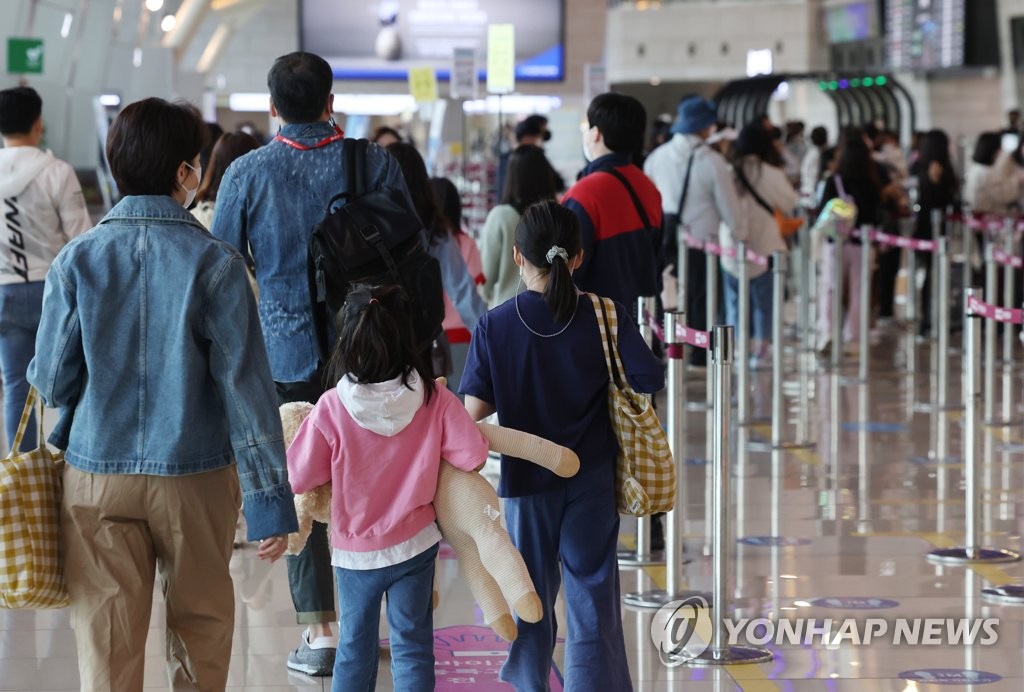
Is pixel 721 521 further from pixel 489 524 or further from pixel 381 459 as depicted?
pixel 381 459

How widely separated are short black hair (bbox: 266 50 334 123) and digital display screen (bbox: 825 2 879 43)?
107 feet

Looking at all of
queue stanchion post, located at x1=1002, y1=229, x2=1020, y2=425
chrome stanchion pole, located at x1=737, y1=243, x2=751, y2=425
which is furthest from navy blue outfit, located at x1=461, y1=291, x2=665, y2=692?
queue stanchion post, located at x1=1002, y1=229, x2=1020, y2=425

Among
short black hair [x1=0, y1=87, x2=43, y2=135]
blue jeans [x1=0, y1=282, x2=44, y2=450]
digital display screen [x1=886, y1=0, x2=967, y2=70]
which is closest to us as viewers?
short black hair [x1=0, y1=87, x2=43, y2=135]

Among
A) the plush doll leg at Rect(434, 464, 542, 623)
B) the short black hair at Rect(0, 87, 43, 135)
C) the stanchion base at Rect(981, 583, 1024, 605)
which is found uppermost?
the short black hair at Rect(0, 87, 43, 135)

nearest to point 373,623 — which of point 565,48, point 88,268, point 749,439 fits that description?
point 88,268

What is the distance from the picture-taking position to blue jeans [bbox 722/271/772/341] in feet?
37.8

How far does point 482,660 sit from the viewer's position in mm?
5141

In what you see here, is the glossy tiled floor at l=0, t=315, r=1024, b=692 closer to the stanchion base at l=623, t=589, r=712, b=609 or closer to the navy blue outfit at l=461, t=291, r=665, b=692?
the stanchion base at l=623, t=589, r=712, b=609

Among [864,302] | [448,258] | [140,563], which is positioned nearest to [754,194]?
[864,302]

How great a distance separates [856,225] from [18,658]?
29.4 feet

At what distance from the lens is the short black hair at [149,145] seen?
337 centimetres

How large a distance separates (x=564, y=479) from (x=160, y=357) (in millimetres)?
1272

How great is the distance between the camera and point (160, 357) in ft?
11.0

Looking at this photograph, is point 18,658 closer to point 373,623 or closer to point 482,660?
point 482,660
